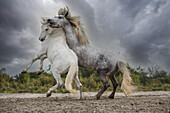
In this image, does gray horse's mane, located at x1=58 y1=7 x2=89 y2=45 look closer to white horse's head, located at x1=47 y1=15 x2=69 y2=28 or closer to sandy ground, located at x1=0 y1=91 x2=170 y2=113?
white horse's head, located at x1=47 y1=15 x2=69 y2=28

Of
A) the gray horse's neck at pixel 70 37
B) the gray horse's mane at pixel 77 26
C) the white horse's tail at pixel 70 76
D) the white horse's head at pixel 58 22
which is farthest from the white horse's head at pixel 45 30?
the white horse's tail at pixel 70 76

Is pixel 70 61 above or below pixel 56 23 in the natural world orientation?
below

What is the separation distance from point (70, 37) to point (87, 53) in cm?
77

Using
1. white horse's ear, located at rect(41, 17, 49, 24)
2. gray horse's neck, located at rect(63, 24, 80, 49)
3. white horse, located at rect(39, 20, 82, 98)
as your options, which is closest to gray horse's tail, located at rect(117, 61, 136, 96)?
gray horse's neck, located at rect(63, 24, 80, 49)

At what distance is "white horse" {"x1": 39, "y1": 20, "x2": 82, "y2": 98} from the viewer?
3865mm

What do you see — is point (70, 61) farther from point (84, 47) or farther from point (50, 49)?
point (84, 47)

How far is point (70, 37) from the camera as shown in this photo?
198 inches

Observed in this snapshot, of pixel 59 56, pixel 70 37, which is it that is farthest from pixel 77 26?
pixel 59 56

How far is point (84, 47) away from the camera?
498cm

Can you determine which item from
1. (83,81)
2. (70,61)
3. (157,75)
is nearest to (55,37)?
(70,61)

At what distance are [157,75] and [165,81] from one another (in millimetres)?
2090

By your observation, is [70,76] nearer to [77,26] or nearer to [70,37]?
[70,37]

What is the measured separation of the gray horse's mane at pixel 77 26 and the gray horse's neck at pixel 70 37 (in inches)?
7.3

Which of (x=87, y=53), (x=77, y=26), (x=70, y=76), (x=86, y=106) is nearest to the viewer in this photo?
(x=86, y=106)
